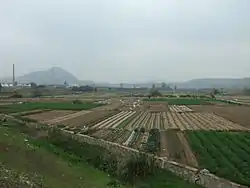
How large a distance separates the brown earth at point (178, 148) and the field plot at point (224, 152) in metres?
0.46

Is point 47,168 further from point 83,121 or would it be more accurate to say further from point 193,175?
point 83,121

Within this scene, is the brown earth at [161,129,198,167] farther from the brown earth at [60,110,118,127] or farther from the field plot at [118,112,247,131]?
the brown earth at [60,110,118,127]

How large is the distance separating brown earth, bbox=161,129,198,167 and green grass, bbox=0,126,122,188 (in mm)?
6276

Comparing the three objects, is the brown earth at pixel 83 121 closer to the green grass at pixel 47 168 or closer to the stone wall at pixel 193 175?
the stone wall at pixel 193 175

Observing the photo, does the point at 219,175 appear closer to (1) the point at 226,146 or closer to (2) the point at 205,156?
(2) the point at 205,156

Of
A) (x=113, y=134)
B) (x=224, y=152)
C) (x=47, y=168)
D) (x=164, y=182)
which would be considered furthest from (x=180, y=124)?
(x=47, y=168)

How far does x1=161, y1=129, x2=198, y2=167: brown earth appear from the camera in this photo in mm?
23516

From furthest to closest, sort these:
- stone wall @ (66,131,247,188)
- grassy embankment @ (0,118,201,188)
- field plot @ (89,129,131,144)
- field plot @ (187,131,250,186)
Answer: field plot @ (89,129,131,144), field plot @ (187,131,250,186), stone wall @ (66,131,247,188), grassy embankment @ (0,118,201,188)

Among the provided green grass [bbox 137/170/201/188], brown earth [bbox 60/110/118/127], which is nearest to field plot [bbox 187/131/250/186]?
green grass [bbox 137/170/201/188]

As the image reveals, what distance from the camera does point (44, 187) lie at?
42.7 feet

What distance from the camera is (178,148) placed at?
28031 mm

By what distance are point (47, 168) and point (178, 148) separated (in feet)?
43.2

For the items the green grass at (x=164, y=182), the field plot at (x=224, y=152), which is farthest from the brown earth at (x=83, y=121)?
the green grass at (x=164, y=182)

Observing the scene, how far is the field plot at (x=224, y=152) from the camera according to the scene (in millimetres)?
19781
